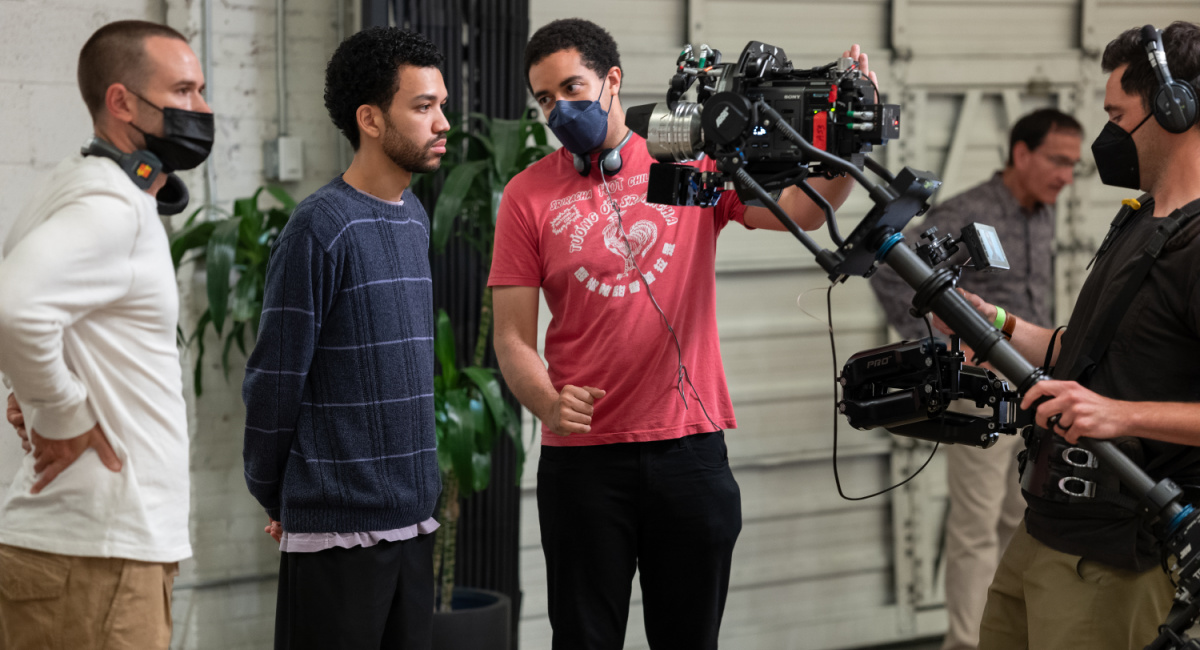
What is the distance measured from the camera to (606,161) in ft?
6.81

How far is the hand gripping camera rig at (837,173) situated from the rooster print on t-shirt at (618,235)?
0.30m

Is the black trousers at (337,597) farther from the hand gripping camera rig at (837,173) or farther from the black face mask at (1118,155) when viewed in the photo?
the black face mask at (1118,155)

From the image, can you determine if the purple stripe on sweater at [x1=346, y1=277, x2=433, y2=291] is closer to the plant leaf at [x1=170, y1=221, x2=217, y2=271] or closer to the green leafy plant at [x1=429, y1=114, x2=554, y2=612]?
the green leafy plant at [x1=429, y1=114, x2=554, y2=612]

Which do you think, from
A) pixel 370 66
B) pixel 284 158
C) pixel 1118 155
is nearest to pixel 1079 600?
pixel 1118 155

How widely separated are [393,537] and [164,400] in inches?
18.7

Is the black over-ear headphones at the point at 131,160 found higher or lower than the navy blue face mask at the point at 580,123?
lower

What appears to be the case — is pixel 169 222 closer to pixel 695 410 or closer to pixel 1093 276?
pixel 695 410

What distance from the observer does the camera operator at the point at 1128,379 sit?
1680 millimetres

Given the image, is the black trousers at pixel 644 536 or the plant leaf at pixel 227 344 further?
the plant leaf at pixel 227 344

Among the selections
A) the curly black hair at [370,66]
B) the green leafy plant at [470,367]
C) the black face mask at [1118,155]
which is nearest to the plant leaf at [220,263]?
the green leafy plant at [470,367]

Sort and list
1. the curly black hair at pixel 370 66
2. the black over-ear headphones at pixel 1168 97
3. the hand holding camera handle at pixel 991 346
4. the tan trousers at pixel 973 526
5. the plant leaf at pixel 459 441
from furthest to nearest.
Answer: the tan trousers at pixel 973 526
the plant leaf at pixel 459 441
the curly black hair at pixel 370 66
the black over-ear headphones at pixel 1168 97
the hand holding camera handle at pixel 991 346

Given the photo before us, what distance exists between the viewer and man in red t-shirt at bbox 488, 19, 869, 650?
79.4 inches

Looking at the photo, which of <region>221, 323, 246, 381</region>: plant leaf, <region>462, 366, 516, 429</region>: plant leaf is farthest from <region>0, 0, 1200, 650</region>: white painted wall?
<region>462, 366, 516, 429</region>: plant leaf

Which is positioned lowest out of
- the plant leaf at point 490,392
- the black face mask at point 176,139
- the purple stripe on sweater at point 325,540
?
the purple stripe on sweater at point 325,540
